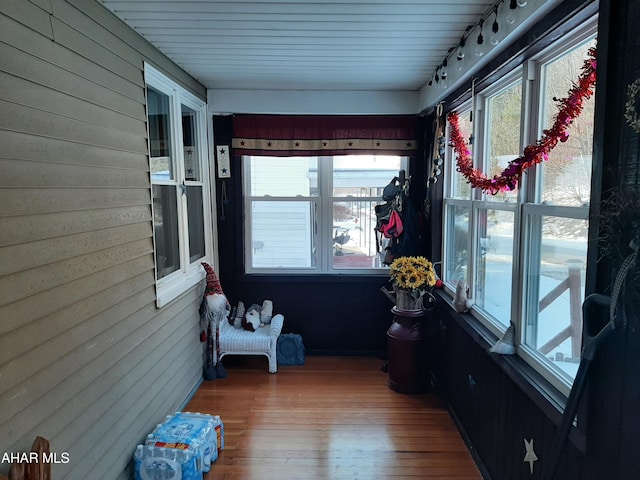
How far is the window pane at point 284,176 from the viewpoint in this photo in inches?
159

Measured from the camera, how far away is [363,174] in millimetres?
4070

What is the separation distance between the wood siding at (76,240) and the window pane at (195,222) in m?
0.90

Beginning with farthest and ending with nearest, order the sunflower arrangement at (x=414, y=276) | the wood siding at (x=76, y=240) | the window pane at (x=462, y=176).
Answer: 1. the sunflower arrangement at (x=414, y=276)
2. the window pane at (x=462, y=176)
3. the wood siding at (x=76, y=240)

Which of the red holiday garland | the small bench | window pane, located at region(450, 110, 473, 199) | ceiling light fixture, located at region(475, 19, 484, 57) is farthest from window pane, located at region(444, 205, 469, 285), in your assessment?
the small bench

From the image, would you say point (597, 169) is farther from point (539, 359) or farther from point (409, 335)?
point (409, 335)

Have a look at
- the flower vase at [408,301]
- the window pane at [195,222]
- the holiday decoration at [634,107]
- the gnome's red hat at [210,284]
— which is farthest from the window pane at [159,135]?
the holiday decoration at [634,107]

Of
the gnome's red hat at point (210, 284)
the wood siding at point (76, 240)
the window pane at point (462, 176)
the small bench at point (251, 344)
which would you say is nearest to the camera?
the wood siding at point (76, 240)

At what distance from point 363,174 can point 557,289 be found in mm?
2507

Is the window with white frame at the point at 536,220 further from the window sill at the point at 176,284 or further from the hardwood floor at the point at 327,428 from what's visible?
the window sill at the point at 176,284

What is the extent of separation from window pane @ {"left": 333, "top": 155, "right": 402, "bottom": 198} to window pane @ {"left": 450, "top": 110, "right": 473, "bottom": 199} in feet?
2.76

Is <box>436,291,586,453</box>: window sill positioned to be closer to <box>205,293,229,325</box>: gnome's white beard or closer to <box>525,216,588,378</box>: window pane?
<box>525,216,588,378</box>: window pane

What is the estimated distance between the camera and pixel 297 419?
292cm

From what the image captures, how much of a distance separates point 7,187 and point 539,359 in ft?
6.99

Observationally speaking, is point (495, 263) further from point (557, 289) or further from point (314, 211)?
point (314, 211)
